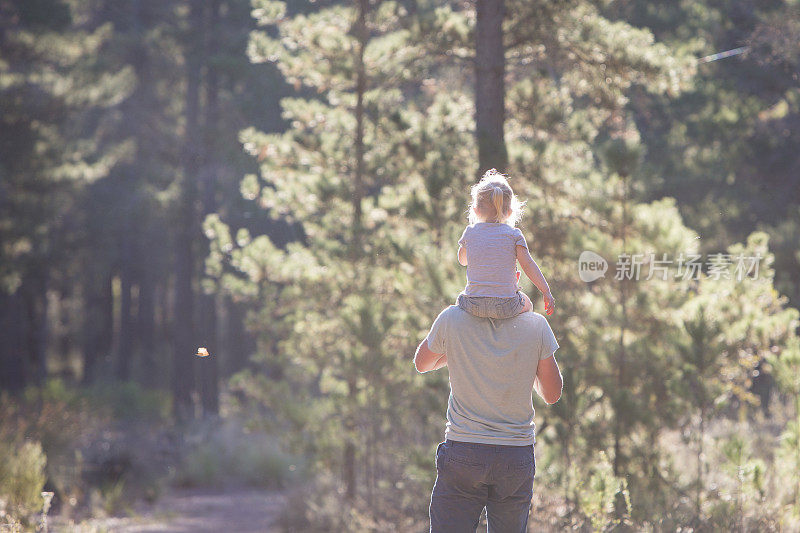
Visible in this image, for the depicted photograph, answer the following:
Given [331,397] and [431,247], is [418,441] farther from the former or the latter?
[431,247]

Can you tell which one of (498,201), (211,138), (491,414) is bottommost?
(491,414)

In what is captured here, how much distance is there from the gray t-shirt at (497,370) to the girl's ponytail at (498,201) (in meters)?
0.42

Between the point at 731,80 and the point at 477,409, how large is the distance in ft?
45.6

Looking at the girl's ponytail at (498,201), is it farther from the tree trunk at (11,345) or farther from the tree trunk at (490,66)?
the tree trunk at (11,345)

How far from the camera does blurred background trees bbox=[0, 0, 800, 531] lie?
7191 mm

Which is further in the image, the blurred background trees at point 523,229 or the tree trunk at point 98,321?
the tree trunk at point 98,321

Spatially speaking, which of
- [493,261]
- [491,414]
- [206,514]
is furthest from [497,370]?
[206,514]

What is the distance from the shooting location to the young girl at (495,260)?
3.63 metres

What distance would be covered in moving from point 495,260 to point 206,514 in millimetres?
10284

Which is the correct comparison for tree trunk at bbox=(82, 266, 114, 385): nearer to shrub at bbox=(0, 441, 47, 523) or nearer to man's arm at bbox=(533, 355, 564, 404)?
shrub at bbox=(0, 441, 47, 523)

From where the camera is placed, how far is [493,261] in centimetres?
369

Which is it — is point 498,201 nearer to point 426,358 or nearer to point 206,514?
point 426,358

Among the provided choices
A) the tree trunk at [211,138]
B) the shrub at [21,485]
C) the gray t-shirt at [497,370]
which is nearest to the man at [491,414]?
the gray t-shirt at [497,370]

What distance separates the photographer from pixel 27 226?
55.5 feet
